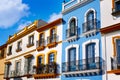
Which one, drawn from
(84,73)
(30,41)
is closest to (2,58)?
(30,41)

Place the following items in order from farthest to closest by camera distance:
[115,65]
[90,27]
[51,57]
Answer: [51,57]
[90,27]
[115,65]

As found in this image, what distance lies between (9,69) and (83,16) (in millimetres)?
19172

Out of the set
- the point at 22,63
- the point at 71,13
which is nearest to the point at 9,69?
the point at 22,63

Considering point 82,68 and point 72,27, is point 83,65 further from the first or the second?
point 72,27

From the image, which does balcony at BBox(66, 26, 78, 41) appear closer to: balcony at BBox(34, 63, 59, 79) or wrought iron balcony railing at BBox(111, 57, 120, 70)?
balcony at BBox(34, 63, 59, 79)

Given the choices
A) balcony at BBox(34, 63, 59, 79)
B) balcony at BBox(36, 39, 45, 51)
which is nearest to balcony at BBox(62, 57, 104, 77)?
balcony at BBox(34, 63, 59, 79)

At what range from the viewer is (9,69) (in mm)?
37688

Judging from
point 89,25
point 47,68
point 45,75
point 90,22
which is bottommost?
point 45,75

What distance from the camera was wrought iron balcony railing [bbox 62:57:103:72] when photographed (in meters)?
20.3

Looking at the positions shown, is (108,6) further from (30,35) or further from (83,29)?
(30,35)

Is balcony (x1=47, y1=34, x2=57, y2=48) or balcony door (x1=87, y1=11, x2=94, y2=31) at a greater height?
balcony door (x1=87, y1=11, x2=94, y2=31)

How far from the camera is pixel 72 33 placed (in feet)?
79.8

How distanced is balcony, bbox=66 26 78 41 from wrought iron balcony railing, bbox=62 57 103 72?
247 cm

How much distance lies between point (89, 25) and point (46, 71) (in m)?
7.84
